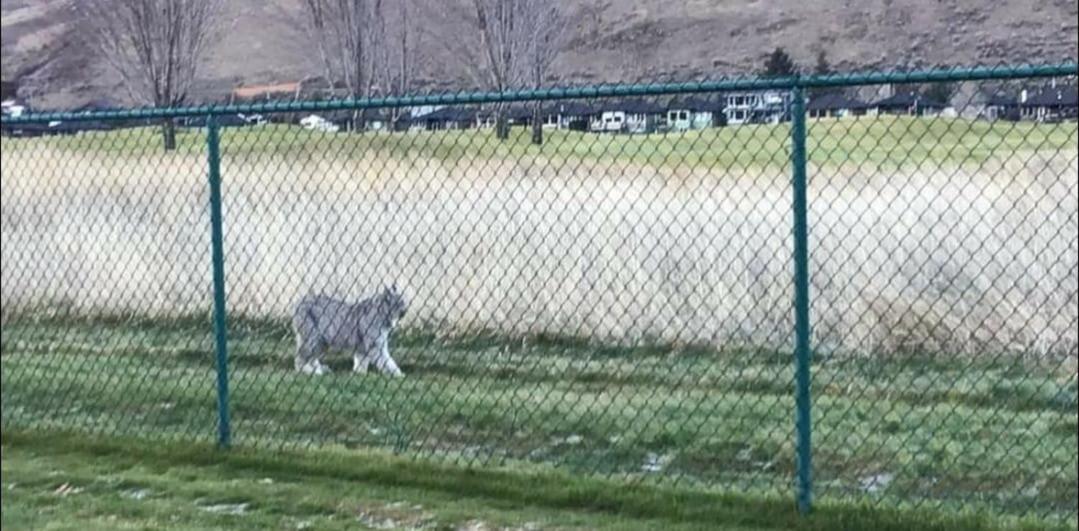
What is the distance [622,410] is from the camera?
6.45 meters

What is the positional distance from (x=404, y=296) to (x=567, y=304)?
3.10 feet

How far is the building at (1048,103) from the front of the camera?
5371 mm

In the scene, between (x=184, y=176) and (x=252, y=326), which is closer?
(x=252, y=326)

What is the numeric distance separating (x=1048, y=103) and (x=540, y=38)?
7.52 ft

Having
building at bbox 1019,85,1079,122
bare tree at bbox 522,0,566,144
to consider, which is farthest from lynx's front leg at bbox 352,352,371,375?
building at bbox 1019,85,1079,122

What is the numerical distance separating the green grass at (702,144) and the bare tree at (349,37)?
0.58 metres

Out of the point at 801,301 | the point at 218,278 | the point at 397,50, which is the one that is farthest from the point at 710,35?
the point at 218,278

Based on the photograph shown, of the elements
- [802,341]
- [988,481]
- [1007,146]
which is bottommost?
[988,481]

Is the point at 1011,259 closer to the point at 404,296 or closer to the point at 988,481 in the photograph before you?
the point at 988,481

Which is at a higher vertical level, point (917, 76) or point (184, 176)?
point (917, 76)

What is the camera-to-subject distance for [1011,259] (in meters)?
7.38

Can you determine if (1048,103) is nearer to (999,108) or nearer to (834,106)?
(999,108)

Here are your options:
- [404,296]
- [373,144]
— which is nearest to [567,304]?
[404,296]

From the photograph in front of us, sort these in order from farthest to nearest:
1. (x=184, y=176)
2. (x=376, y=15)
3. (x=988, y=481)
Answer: (x=184, y=176) < (x=988, y=481) < (x=376, y=15)
